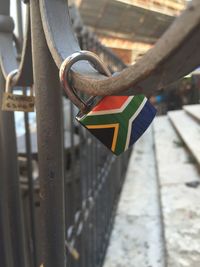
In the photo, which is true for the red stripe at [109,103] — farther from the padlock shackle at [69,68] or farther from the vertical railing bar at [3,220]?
the vertical railing bar at [3,220]

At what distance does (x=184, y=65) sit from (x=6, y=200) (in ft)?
1.91

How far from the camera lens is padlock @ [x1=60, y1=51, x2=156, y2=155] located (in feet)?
1.31

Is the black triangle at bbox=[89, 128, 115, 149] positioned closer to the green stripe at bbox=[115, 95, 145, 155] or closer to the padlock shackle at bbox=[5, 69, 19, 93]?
the green stripe at bbox=[115, 95, 145, 155]

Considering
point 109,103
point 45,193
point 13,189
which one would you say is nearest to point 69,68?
point 109,103

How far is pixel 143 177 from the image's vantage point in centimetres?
299

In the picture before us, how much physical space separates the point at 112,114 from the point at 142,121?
42 millimetres

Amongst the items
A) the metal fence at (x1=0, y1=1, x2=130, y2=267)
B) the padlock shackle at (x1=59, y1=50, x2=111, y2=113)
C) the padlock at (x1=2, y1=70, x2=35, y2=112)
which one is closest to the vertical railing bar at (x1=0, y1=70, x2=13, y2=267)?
the metal fence at (x1=0, y1=1, x2=130, y2=267)

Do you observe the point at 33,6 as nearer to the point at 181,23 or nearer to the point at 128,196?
the point at 181,23

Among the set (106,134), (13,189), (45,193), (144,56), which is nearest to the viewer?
(144,56)

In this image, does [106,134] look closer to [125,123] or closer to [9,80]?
[125,123]

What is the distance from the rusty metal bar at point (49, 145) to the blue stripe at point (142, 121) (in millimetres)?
137

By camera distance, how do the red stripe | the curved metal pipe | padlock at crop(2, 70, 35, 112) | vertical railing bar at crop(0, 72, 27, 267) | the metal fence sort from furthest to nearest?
vertical railing bar at crop(0, 72, 27, 267)
padlock at crop(2, 70, 35, 112)
the metal fence
the red stripe
the curved metal pipe

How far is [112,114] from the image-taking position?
0.40 metres

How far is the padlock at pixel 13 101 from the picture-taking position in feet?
2.01
